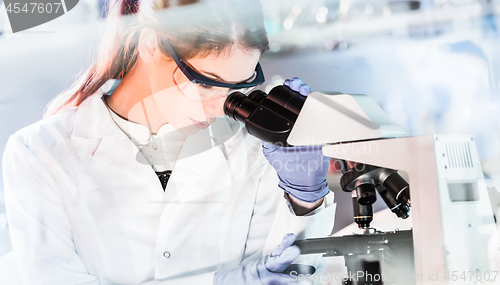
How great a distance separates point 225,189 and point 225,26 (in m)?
0.43

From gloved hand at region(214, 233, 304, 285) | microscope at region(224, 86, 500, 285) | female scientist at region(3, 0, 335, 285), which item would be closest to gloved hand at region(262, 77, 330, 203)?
female scientist at region(3, 0, 335, 285)

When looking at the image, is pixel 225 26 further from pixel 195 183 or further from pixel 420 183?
pixel 420 183

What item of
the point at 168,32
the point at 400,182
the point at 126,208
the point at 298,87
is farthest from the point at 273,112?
the point at 126,208

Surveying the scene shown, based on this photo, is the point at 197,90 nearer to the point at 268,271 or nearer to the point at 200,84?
the point at 200,84

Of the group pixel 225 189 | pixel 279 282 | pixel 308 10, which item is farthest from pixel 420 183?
pixel 308 10

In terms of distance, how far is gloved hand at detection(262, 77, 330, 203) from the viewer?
2.85 feet

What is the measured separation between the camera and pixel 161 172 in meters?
1.00

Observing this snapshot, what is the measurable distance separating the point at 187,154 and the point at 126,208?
0.67 feet

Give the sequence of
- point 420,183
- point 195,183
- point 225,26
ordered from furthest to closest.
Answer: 1. point 195,183
2. point 225,26
3. point 420,183

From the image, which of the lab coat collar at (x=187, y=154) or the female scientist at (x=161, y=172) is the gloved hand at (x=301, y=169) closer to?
the female scientist at (x=161, y=172)

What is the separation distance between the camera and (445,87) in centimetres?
108

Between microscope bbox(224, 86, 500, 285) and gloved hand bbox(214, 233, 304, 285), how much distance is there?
0.20 m

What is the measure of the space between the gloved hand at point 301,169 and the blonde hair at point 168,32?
0.86 feet

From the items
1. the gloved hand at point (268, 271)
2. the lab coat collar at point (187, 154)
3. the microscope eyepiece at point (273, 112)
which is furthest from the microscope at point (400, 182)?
the lab coat collar at point (187, 154)
